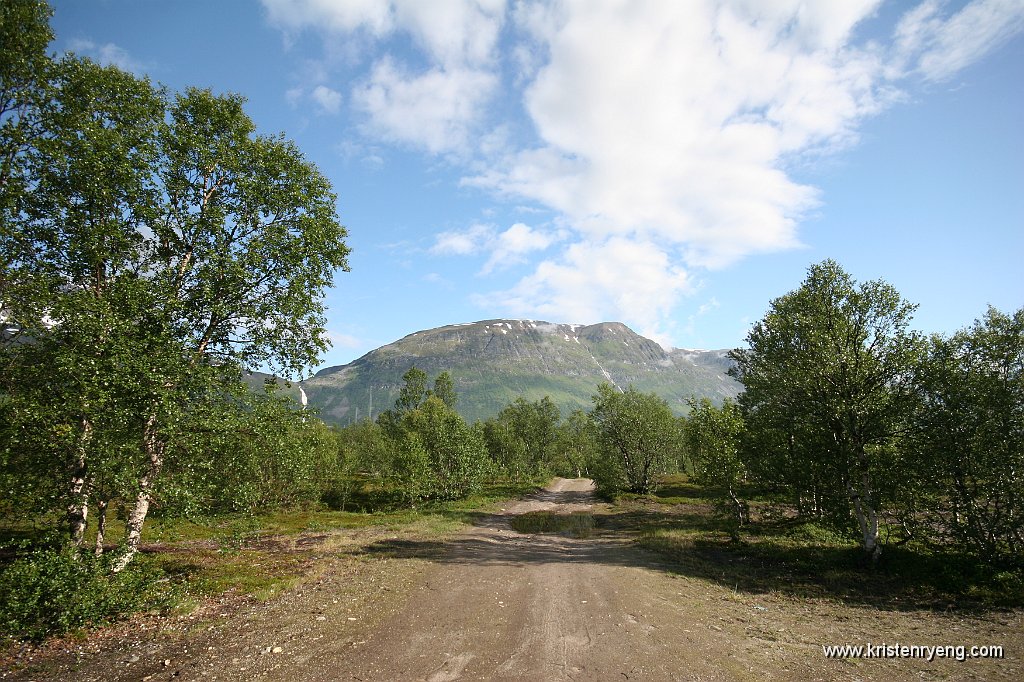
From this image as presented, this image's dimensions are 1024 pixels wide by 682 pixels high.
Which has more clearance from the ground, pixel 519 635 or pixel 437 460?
pixel 437 460

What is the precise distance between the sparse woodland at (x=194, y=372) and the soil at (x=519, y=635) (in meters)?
3.10

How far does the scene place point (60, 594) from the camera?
43.2 feet

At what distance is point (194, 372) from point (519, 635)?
50.4ft

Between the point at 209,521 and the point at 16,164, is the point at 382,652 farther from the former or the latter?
the point at 16,164

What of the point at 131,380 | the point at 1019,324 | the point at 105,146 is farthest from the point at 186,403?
the point at 1019,324

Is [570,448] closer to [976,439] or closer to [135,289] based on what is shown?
[976,439]

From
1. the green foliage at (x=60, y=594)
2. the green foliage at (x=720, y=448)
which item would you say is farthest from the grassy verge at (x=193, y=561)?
the green foliage at (x=720, y=448)

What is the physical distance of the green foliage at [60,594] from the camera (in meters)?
12.6

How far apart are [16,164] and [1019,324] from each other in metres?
43.9

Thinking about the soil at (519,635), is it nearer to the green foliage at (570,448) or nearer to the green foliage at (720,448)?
the green foliage at (720,448)

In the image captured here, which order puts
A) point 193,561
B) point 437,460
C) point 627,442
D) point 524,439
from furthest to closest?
point 524,439, point 627,442, point 437,460, point 193,561

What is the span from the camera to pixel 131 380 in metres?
14.2

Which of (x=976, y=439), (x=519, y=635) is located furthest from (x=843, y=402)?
(x=519, y=635)

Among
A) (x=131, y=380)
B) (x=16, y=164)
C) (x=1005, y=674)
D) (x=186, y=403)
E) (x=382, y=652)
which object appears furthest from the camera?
(x=186, y=403)
